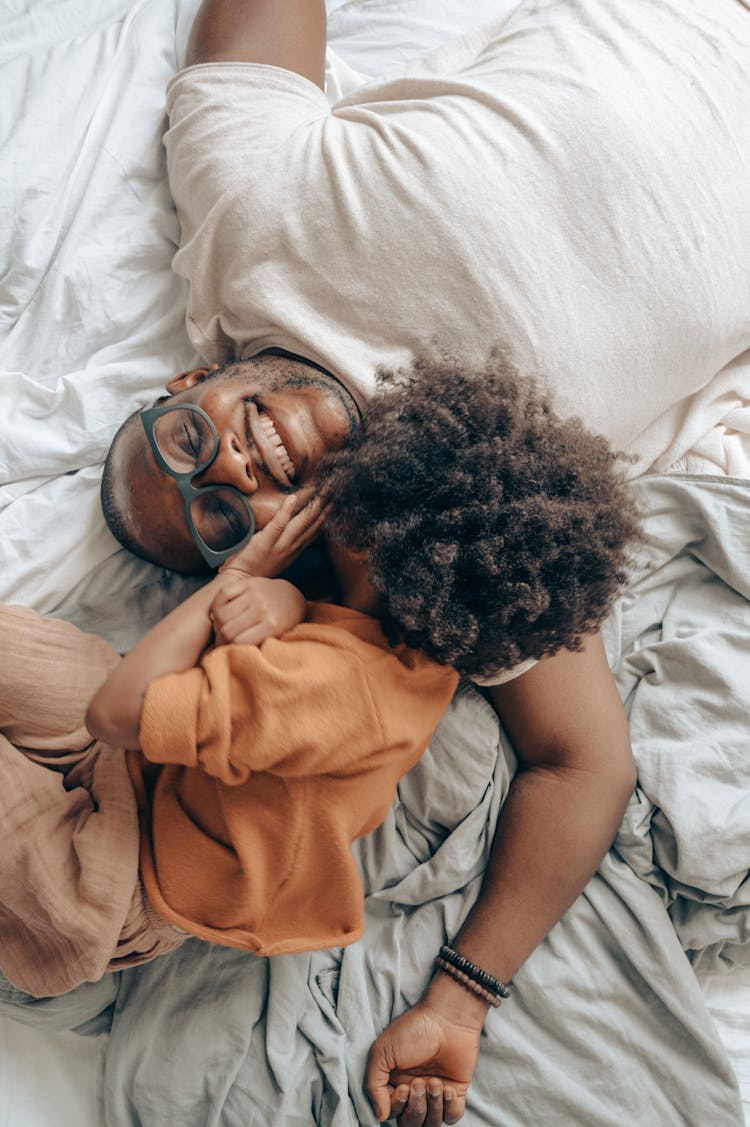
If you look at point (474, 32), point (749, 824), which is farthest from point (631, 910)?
point (474, 32)

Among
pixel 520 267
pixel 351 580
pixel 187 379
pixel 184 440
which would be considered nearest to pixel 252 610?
pixel 351 580

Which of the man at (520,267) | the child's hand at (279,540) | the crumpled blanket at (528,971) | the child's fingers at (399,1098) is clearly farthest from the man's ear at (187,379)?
the child's fingers at (399,1098)

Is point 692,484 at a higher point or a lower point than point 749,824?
higher

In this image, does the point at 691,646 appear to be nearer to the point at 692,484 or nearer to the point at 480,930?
the point at 692,484

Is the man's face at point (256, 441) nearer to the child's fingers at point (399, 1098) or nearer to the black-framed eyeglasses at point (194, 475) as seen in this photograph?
the black-framed eyeglasses at point (194, 475)

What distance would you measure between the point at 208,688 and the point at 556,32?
38.5 inches

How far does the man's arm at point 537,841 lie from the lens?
1059 millimetres

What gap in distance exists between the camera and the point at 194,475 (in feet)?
3.45

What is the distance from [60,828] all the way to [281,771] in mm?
311

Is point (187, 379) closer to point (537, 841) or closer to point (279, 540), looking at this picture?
point (279, 540)

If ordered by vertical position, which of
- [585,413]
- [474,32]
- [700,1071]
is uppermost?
[474,32]

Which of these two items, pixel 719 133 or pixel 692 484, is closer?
pixel 719 133

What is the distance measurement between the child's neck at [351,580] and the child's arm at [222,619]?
5cm

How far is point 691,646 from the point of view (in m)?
1.19
